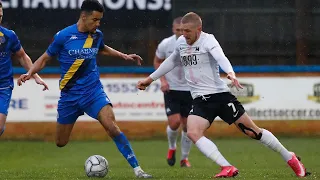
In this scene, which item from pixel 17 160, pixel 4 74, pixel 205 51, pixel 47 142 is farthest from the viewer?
pixel 47 142

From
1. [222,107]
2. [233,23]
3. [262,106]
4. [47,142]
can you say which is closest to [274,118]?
[262,106]

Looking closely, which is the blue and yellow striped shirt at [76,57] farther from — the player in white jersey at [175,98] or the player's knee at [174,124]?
the player's knee at [174,124]

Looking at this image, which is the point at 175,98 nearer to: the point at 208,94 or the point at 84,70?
the point at 84,70

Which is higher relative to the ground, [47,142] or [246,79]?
[246,79]

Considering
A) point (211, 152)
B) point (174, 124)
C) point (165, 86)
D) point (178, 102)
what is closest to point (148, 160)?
point (174, 124)

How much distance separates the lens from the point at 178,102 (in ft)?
46.4

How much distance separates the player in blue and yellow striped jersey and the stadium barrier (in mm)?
7454

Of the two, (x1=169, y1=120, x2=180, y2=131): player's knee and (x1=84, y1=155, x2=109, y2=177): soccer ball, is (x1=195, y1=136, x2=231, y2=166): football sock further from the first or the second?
(x1=169, y1=120, x2=180, y2=131): player's knee

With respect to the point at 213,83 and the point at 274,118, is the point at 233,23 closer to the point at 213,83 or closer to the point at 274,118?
the point at 274,118

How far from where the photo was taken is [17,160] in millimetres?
15062

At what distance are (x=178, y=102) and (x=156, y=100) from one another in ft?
14.2

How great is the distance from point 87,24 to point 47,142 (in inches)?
322

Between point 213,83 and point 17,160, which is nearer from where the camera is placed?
point 213,83

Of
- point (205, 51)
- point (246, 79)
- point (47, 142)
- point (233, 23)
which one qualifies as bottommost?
point (47, 142)
